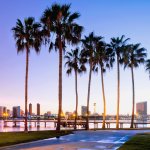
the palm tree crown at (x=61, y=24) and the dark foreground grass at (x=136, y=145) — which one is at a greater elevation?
the palm tree crown at (x=61, y=24)

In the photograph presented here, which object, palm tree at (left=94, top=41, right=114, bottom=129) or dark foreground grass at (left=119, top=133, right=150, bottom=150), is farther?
palm tree at (left=94, top=41, right=114, bottom=129)

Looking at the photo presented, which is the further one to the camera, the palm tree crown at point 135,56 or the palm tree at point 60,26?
the palm tree crown at point 135,56

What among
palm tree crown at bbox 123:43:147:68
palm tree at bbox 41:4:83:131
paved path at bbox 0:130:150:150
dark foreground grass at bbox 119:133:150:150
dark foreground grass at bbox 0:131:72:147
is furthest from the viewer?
palm tree crown at bbox 123:43:147:68

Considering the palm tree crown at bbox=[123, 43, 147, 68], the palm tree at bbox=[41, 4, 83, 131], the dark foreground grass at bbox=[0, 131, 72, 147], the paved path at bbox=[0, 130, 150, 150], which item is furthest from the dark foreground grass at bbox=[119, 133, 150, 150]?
the palm tree crown at bbox=[123, 43, 147, 68]

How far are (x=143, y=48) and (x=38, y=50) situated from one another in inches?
841

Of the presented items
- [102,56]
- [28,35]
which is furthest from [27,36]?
[102,56]

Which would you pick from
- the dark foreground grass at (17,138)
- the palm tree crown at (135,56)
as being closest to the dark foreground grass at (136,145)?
the dark foreground grass at (17,138)

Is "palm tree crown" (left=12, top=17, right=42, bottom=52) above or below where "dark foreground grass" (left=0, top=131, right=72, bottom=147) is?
above

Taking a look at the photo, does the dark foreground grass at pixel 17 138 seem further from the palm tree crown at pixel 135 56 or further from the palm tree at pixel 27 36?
the palm tree crown at pixel 135 56

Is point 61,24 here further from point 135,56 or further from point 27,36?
point 135,56

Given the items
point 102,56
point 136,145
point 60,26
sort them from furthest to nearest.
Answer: point 102,56, point 60,26, point 136,145

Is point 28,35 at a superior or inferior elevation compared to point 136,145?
superior

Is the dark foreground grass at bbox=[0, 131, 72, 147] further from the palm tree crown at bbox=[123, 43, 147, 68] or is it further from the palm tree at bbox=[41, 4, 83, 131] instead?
the palm tree crown at bbox=[123, 43, 147, 68]

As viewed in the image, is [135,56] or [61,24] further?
[135,56]
